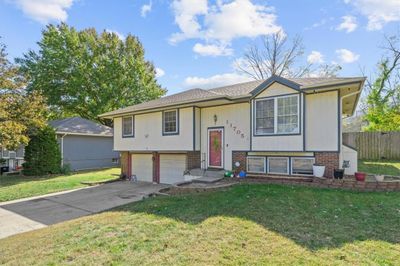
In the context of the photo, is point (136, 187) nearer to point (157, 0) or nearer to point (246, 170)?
point (246, 170)

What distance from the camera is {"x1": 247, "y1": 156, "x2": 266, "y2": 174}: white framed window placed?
1118cm

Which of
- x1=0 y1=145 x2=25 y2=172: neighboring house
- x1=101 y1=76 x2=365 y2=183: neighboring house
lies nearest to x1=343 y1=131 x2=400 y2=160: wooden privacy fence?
x1=101 y1=76 x2=365 y2=183: neighboring house

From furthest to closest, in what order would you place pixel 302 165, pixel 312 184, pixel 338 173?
1. pixel 302 165
2. pixel 312 184
3. pixel 338 173

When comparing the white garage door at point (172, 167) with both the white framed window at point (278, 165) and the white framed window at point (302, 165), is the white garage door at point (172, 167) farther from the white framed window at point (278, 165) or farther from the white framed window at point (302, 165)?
the white framed window at point (302, 165)

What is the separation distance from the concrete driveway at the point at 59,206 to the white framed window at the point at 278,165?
5.60m

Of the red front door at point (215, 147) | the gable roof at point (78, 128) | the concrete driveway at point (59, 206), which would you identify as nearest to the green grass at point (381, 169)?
the red front door at point (215, 147)

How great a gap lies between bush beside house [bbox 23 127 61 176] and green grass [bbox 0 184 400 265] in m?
12.4

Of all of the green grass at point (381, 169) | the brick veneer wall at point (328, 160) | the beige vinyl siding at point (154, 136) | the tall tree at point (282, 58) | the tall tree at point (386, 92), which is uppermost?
the tall tree at point (282, 58)

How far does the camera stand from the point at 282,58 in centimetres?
2748

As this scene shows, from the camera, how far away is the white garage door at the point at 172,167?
13.6m

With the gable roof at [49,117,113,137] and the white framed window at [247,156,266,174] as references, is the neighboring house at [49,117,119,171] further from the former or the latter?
the white framed window at [247,156,266,174]

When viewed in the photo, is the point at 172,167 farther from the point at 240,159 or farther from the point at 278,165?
the point at 278,165

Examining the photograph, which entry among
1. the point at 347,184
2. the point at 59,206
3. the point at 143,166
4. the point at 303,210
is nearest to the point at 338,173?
the point at 347,184

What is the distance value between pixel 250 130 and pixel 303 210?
5084mm
